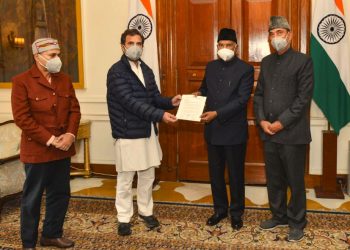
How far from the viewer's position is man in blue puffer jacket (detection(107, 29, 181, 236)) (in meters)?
3.22

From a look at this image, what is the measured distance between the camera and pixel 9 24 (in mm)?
5258

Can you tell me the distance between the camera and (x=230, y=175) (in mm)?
3459

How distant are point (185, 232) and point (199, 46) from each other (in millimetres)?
2175

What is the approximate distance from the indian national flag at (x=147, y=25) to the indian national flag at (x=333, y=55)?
5.25 ft

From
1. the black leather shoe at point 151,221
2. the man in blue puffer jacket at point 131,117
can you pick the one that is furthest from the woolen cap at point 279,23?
the black leather shoe at point 151,221

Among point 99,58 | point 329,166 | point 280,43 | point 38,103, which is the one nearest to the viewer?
point 38,103

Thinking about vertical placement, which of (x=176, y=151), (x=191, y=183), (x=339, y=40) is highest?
(x=339, y=40)

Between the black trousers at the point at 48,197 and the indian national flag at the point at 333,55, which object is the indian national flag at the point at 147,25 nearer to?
the indian national flag at the point at 333,55

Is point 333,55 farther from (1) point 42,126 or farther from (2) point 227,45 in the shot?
(1) point 42,126

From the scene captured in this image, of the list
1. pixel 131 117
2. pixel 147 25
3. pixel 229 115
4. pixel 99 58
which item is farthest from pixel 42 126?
pixel 99 58

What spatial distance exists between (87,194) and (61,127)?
1679 millimetres

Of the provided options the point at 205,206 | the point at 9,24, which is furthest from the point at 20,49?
the point at 205,206

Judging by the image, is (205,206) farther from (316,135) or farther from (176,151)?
(316,135)

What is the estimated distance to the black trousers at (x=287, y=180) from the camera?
3207 mm
